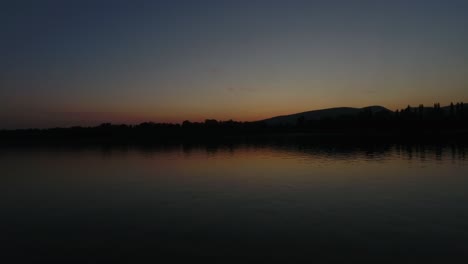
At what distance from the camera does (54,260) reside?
1351 centimetres

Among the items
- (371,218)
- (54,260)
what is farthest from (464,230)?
(54,260)

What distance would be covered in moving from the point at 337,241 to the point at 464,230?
6716 millimetres

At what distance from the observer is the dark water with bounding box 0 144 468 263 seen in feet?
45.8

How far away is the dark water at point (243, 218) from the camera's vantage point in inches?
549

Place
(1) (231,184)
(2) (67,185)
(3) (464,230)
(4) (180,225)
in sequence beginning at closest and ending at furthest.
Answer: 1. (3) (464,230)
2. (4) (180,225)
3. (1) (231,184)
4. (2) (67,185)

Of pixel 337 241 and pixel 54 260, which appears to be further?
pixel 337 241

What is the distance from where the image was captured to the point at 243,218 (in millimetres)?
19203

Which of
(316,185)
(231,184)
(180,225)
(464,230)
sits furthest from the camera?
(231,184)

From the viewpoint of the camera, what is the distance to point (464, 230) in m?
16.0

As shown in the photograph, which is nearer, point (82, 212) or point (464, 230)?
point (464, 230)

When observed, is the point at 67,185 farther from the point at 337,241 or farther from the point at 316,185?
the point at 337,241

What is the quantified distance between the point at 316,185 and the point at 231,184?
7999 millimetres

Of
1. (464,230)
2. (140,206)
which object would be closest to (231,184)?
(140,206)

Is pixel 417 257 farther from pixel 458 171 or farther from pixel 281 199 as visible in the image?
pixel 458 171
